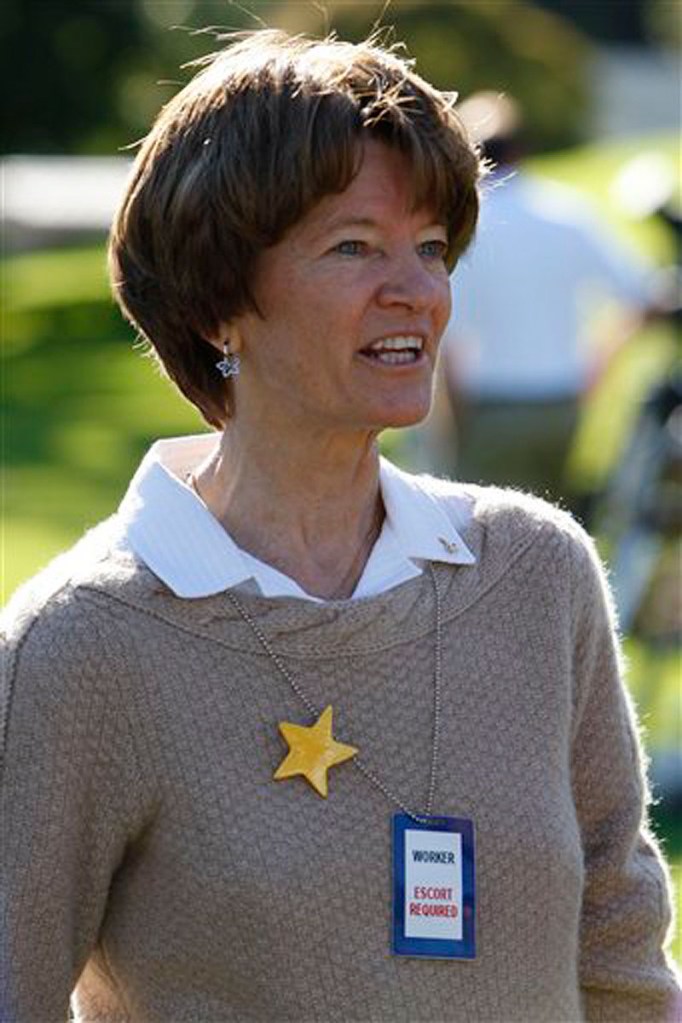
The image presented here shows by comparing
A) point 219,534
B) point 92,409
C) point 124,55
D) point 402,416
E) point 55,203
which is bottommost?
point 219,534

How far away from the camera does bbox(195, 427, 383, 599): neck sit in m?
3.26

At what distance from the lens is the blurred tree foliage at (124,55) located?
30.3 meters

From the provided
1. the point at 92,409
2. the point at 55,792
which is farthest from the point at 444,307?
the point at 92,409

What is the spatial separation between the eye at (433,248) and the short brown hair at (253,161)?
0.10 ft

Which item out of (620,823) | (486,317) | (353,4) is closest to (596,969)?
(620,823)

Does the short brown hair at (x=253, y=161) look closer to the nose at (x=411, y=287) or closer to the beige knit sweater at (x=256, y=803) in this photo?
the nose at (x=411, y=287)

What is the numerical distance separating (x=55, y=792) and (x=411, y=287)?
766mm

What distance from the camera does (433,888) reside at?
315cm

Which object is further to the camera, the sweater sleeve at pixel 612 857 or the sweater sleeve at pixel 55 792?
the sweater sleeve at pixel 612 857

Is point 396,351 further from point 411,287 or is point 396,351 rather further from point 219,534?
point 219,534

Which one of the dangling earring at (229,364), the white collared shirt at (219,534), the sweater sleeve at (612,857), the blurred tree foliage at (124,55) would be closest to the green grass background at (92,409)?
the blurred tree foliage at (124,55)

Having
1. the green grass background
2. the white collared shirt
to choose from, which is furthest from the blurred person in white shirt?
the white collared shirt

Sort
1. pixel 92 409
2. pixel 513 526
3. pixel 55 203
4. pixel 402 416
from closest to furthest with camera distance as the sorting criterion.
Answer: pixel 402 416, pixel 513 526, pixel 92 409, pixel 55 203

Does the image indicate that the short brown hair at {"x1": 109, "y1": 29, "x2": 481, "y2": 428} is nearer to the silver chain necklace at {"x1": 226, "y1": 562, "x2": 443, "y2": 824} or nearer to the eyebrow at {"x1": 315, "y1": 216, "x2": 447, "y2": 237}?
the eyebrow at {"x1": 315, "y1": 216, "x2": 447, "y2": 237}
